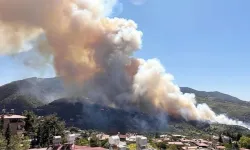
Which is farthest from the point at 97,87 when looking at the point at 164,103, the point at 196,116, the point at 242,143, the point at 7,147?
the point at 7,147

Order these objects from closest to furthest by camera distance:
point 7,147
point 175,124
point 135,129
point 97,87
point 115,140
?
point 115,140 → point 7,147 → point 135,129 → point 175,124 → point 97,87

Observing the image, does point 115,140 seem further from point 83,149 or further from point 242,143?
point 242,143

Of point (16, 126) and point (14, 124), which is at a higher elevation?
point (14, 124)

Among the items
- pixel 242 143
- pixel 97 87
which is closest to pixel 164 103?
pixel 97 87

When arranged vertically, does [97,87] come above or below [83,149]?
above

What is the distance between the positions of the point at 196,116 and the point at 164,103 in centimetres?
1882

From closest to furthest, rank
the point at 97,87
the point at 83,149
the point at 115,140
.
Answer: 1. the point at 115,140
2. the point at 83,149
3. the point at 97,87

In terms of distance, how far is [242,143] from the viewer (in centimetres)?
8531

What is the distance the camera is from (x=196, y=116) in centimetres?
18088

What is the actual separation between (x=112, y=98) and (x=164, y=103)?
2778cm

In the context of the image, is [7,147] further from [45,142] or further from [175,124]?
[175,124]

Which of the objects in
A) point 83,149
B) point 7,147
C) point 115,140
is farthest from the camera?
point 7,147

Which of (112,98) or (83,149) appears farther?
(112,98)

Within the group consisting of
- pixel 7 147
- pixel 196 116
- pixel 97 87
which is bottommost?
pixel 7 147
